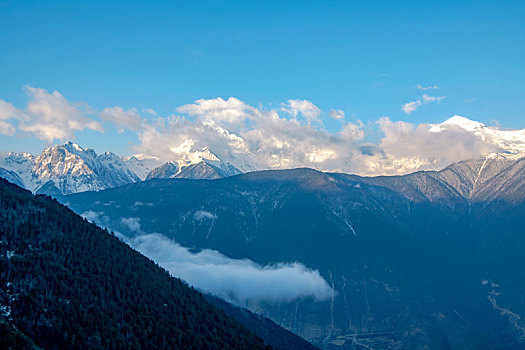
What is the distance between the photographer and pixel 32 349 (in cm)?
16275

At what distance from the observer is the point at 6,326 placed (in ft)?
546

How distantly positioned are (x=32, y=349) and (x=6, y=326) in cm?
1134
